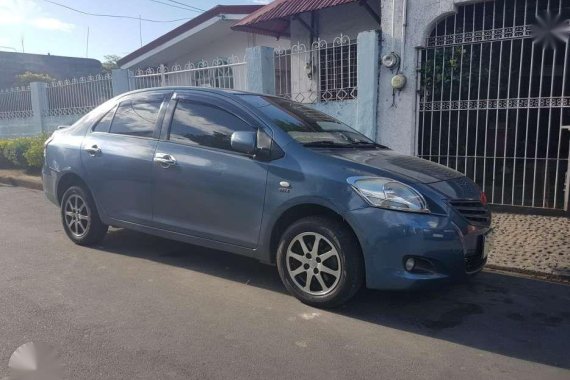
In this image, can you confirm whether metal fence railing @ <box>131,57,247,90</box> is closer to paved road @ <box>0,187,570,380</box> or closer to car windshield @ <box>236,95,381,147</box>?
car windshield @ <box>236,95,381,147</box>

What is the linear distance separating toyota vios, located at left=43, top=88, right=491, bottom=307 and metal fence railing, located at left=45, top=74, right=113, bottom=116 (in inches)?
295

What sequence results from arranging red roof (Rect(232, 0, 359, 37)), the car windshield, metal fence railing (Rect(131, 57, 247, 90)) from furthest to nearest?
metal fence railing (Rect(131, 57, 247, 90)) < red roof (Rect(232, 0, 359, 37)) < the car windshield

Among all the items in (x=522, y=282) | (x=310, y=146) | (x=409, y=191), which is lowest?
(x=522, y=282)

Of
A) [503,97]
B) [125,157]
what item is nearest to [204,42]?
[503,97]

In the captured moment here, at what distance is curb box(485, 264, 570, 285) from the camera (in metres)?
4.64

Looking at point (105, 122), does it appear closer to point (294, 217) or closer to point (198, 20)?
point (294, 217)

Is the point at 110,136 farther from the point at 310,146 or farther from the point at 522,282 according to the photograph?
the point at 522,282

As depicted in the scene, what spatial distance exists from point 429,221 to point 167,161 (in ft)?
7.84

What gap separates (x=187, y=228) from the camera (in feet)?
14.7

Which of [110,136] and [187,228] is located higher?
[110,136]

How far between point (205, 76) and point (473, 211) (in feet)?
24.7

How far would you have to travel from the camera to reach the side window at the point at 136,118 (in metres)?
4.87

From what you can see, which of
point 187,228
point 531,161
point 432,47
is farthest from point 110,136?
point 531,161

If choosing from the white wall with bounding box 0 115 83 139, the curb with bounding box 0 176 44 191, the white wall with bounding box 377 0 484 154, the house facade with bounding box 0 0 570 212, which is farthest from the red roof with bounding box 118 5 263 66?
the curb with bounding box 0 176 44 191
